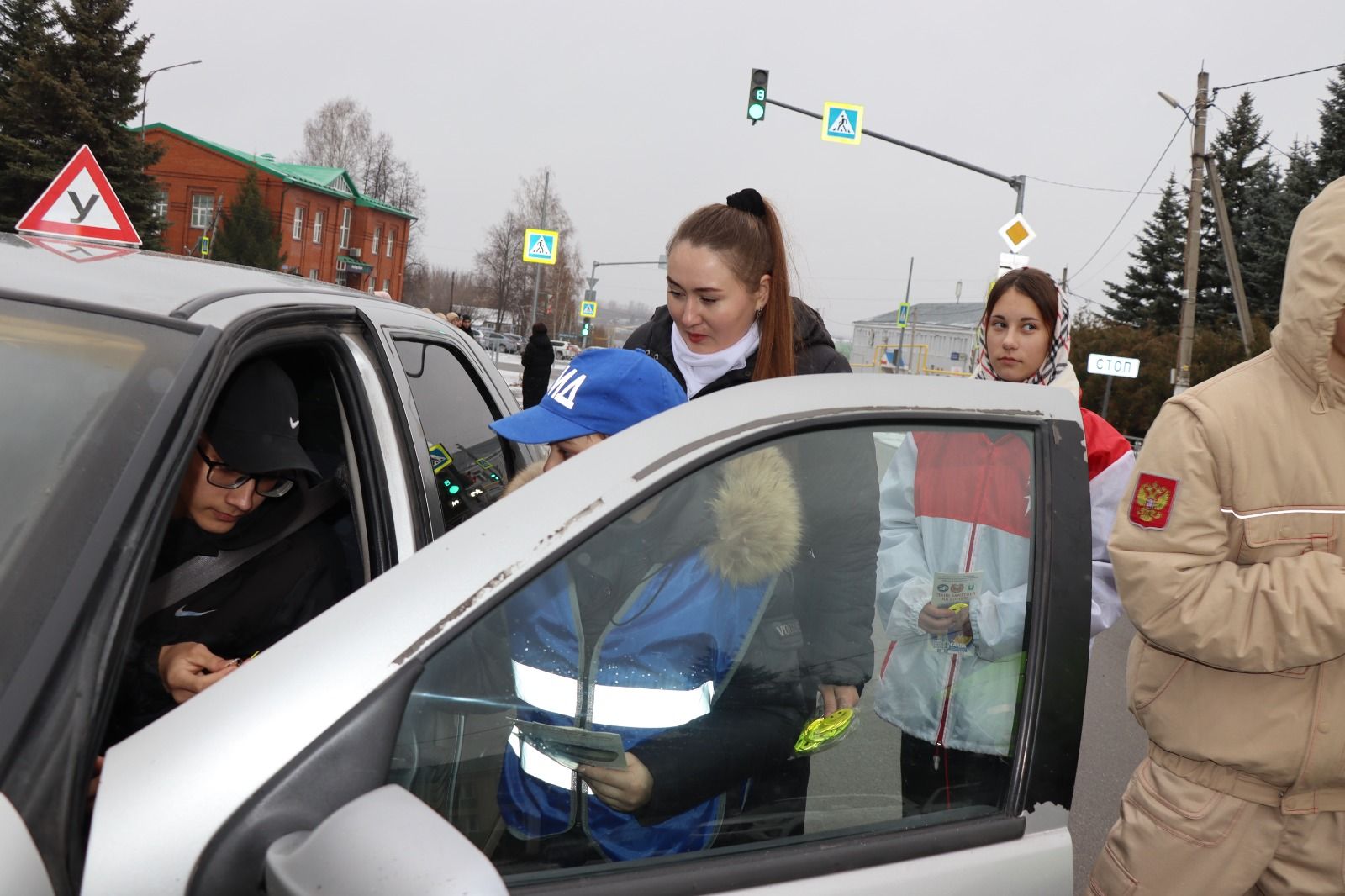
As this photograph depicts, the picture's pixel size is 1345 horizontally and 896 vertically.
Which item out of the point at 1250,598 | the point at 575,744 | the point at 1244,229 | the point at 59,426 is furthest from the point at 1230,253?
the point at 59,426

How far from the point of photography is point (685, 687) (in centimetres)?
140

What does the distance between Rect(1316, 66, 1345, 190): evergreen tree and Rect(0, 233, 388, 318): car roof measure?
35.4 meters

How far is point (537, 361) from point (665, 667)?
1389 centimetres

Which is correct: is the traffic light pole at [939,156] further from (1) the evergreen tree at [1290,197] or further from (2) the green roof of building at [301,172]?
(2) the green roof of building at [301,172]

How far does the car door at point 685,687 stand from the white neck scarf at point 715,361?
3.57 ft

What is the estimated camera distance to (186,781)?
1.11 m

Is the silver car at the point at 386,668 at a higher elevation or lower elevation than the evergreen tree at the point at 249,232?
lower

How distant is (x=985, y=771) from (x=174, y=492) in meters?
1.21

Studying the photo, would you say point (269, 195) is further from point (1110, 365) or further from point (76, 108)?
point (1110, 365)

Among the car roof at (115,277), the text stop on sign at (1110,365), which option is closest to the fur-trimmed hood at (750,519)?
the car roof at (115,277)

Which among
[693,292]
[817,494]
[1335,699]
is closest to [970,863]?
[817,494]

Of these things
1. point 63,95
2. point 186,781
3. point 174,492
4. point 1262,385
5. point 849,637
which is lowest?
point 186,781

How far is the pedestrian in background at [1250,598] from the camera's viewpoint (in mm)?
Answer: 1877

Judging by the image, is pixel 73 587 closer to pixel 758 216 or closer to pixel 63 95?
pixel 758 216
